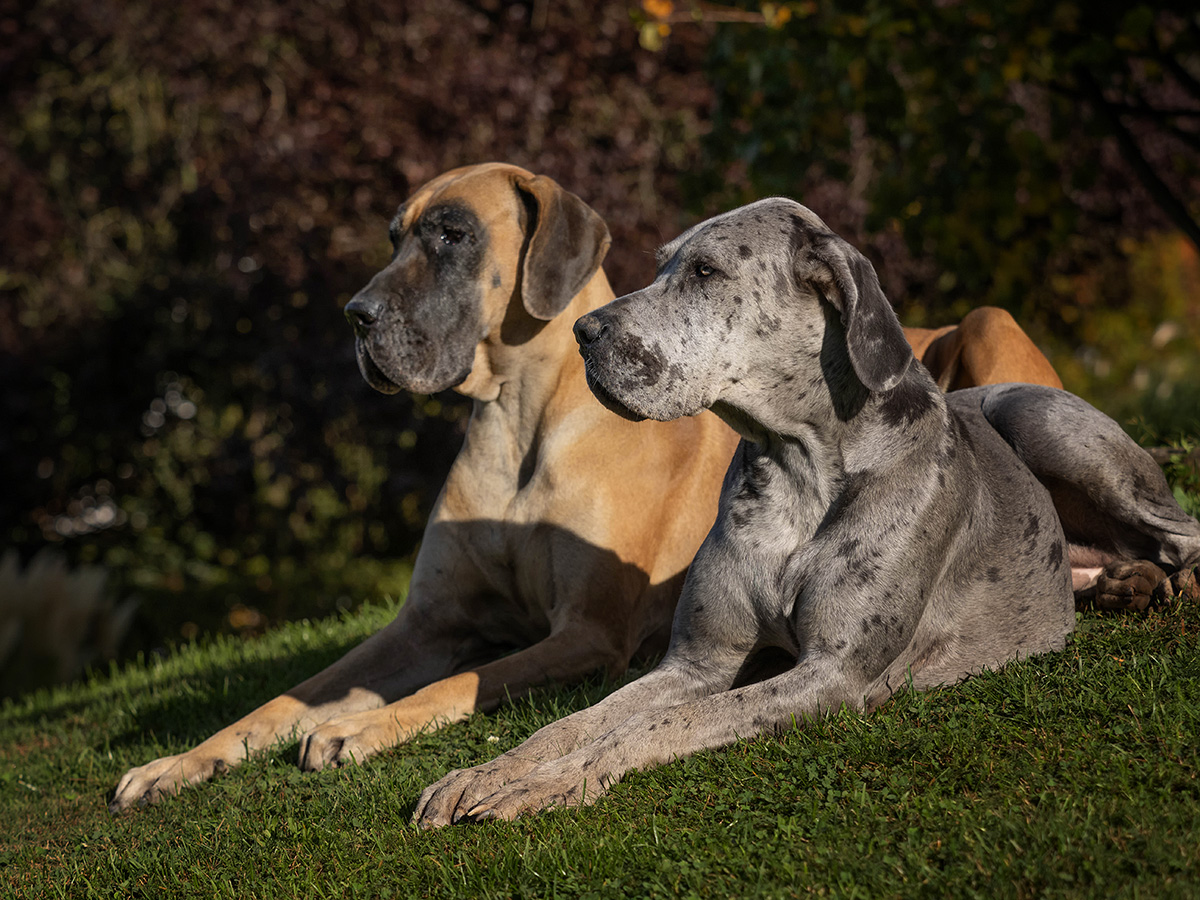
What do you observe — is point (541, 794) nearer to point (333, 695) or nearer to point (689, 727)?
point (689, 727)

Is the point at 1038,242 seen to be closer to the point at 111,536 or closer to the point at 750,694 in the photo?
the point at 750,694

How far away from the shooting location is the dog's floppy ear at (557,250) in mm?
4711

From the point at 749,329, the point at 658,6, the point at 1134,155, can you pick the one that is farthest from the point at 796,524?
the point at 1134,155

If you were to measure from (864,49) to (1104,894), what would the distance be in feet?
16.4

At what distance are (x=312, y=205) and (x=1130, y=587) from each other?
22.5ft

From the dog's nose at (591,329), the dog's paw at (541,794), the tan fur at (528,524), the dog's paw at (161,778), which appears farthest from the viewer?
the tan fur at (528,524)

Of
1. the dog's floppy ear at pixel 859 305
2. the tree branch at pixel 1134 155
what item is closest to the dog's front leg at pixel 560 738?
the dog's floppy ear at pixel 859 305

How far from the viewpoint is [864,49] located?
629 cm

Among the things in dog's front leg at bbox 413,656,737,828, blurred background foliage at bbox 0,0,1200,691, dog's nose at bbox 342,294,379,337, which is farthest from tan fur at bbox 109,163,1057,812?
blurred background foliage at bbox 0,0,1200,691

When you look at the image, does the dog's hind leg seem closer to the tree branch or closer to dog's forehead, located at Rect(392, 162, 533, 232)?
dog's forehead, located at Rect(392, 162, 533, 232)

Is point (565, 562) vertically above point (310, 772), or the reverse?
point (565, 562)

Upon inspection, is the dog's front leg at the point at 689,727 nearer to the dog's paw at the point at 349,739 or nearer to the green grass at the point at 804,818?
the green grass at the point at 804,818

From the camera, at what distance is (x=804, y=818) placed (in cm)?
279

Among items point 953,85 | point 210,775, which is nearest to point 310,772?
point 210,775
